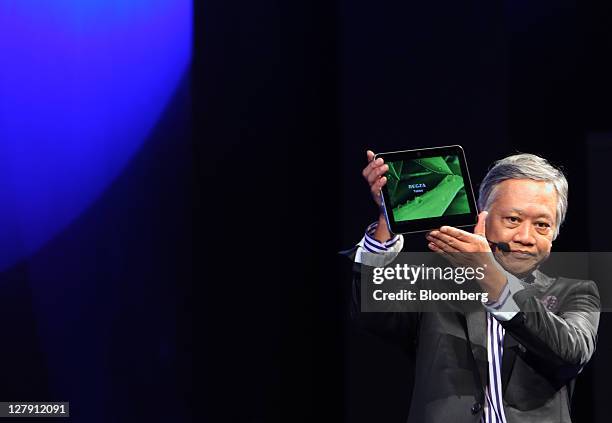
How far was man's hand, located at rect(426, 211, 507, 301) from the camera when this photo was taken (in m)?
1.93

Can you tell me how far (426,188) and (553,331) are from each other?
44 cm

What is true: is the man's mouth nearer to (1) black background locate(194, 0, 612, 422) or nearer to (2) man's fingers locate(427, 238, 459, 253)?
(2) man's fingers locate(427, 238, 459, 253)

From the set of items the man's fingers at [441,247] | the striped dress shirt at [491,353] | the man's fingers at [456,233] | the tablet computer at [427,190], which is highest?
the tablet computer at [427,190]

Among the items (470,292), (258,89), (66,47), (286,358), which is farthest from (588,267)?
(66,47)

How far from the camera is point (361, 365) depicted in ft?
9.26

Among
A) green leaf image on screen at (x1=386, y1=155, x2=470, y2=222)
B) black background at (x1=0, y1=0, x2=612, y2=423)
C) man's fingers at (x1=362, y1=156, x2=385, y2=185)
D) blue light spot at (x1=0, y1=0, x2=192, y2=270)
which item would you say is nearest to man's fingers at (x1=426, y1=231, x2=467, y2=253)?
green leaf image on screen at (x1=386, y1=155, x2=470, y2=222)

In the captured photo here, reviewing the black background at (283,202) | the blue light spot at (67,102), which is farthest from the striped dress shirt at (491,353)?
the blue light spot at (67,102)

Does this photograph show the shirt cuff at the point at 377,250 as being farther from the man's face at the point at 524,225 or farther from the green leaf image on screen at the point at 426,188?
the man's face at the point at 524,225

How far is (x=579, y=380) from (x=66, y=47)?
1.86 metres

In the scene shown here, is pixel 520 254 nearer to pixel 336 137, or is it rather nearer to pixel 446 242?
pixel 446 242

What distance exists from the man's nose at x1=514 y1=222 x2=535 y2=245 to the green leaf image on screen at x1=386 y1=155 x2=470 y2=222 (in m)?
0.21

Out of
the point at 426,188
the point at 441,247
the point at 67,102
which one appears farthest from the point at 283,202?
the point at 441,247

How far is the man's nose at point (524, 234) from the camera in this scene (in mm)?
2213

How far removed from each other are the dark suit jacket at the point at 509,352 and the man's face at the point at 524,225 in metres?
0.06
